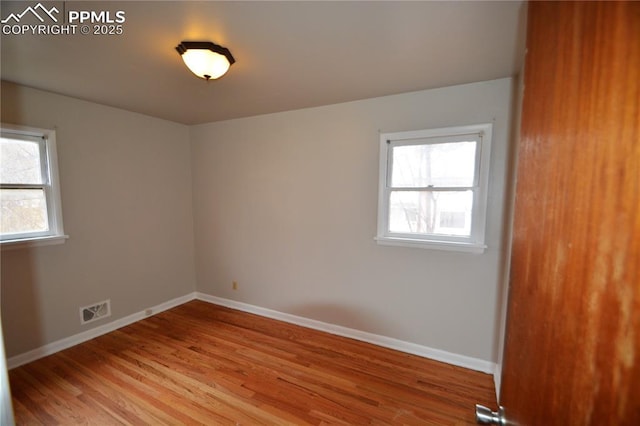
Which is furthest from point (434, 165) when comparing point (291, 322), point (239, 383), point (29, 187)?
point (29, 187)

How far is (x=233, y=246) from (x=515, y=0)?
3348 mm

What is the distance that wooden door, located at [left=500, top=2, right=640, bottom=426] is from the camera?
454 millimetres

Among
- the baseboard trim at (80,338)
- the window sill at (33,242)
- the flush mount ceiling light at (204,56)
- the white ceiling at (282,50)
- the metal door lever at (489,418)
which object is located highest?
the white ceiling at (282,50)

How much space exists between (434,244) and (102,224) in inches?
135

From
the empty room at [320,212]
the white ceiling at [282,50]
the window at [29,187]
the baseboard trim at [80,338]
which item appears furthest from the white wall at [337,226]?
the window at [29,187]

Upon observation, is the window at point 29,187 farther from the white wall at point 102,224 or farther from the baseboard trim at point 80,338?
the baseboard trim at point 80,338

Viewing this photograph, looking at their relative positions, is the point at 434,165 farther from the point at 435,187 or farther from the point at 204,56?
the point at 204,56

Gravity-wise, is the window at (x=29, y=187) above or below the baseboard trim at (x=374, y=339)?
above

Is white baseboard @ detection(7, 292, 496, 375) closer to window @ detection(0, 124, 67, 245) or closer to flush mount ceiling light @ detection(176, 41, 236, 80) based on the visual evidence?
window @ detection(0, 124, 67, 245)

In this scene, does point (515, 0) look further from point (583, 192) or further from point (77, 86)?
point (77, 86)

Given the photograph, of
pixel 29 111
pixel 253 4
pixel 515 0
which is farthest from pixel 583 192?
pixel 29 111

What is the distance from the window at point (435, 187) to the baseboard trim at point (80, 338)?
2900 mm

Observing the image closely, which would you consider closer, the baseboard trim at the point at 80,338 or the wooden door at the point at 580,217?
the wooden door at the point at 580,217

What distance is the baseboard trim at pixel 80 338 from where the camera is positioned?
227 cm
